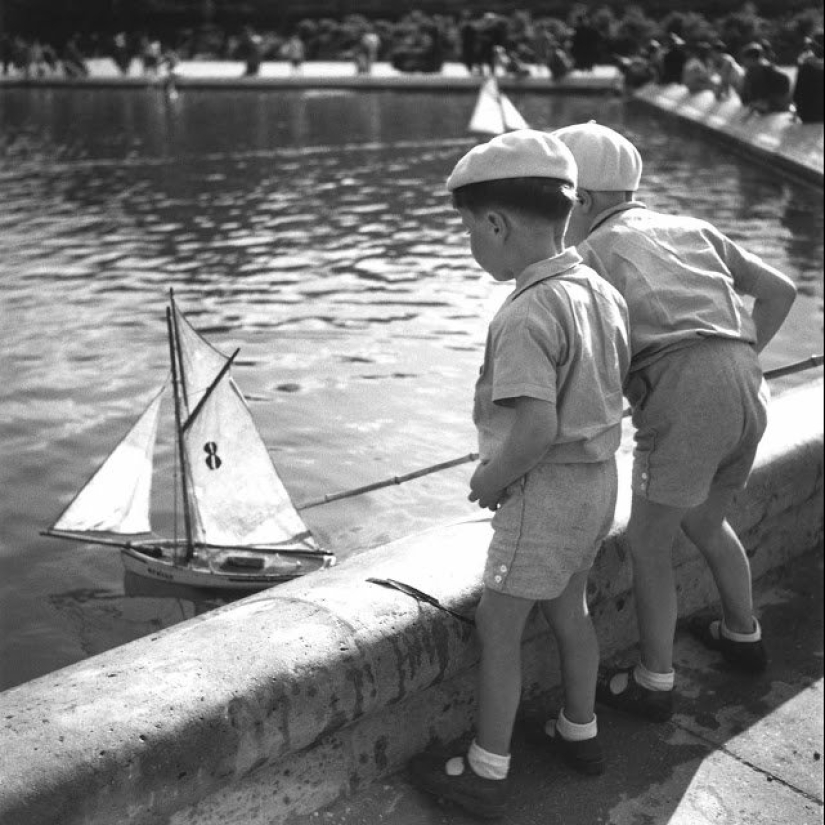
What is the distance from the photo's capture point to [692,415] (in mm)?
3521

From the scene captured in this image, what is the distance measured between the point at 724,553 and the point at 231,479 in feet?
11.9

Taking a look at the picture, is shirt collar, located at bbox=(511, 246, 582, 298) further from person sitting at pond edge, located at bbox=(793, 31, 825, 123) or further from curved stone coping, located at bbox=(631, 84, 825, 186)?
person sitting at pond edge, located at bbox=(793, 31, 825, 123)

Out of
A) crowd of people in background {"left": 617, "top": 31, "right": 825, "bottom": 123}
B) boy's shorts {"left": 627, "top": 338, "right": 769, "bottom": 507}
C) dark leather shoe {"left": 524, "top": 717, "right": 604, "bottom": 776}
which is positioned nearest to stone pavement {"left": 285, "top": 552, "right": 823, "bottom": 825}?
dark leather shoe {"left": 524, "top": 717, "right": 604, "bottom": 776}

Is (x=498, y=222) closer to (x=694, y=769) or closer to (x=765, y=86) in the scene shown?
(x=694, y=769)

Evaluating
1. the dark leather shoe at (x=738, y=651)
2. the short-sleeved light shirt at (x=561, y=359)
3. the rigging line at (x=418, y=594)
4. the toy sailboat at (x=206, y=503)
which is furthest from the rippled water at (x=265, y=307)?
the dark leather shoe at (x=738, y=651)

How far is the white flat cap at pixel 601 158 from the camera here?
11.3 ft

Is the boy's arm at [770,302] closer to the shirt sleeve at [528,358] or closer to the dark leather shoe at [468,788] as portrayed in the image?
the shirt sleeve at [528,358]

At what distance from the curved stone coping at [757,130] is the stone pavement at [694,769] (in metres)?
15.4

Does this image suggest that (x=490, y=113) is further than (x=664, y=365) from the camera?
Yes

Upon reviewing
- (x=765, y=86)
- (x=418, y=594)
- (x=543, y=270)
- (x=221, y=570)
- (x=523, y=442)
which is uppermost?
(x=543, y=270)

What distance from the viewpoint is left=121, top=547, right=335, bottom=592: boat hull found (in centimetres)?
678

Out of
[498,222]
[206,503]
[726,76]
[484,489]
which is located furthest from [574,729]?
[726,76]

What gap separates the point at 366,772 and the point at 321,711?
0.31 meters

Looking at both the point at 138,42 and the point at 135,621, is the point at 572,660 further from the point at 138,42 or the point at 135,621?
the point at 138,42
